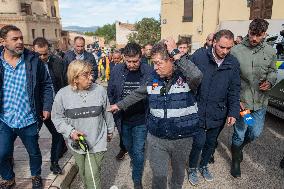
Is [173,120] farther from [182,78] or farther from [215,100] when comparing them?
[215,100]

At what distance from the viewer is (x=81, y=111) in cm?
309

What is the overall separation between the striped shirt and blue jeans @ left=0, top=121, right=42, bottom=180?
0.10 meters

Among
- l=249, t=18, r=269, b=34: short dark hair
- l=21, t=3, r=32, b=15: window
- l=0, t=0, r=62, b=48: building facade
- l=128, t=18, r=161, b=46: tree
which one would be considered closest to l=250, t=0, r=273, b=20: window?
l=249, t=18, r=269, b=34: short dark hair

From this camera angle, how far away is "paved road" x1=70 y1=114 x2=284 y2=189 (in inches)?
165

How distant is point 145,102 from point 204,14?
662 inches

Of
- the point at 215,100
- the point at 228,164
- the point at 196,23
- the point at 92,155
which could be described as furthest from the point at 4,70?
the point at 196,23

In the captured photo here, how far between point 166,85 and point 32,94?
170cm

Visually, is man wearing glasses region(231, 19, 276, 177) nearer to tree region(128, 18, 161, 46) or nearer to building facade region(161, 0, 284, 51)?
building facade region(161, 0, 284, 51)

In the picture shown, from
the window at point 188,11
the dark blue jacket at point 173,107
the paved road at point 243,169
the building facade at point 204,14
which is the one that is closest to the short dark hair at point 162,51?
the dark blue jacket at point 173,107

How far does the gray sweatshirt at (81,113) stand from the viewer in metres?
3.09

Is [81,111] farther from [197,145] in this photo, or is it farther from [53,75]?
[197,145]

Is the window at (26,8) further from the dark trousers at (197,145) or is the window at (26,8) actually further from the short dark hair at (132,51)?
the dark trousers at (197,145)

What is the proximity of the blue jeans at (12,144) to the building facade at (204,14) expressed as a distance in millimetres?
13091

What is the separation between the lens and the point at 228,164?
4805 millimetres
